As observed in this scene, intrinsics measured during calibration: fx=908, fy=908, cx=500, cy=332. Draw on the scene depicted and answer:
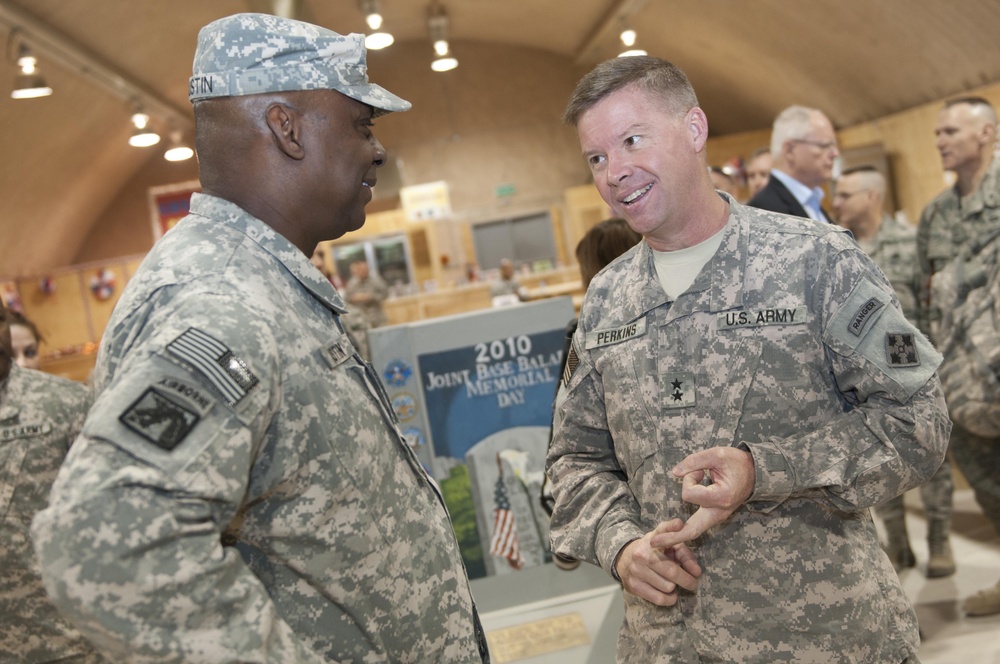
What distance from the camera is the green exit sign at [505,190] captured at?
720 inches

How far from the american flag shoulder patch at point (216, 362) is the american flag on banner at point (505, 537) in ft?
7.27

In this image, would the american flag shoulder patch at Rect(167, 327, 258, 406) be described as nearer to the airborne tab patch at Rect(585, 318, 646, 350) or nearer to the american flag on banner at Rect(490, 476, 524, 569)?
the airborne tab patch at Rect(585, 318, 646, 350)

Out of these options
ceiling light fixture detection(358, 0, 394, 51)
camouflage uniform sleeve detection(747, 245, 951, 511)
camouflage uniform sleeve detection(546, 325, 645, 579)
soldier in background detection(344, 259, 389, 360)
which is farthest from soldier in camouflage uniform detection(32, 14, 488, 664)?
ceiling light fixture detection(358, 0, 394, 51)

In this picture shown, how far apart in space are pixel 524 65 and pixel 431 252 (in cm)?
458

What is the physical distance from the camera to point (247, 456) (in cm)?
112

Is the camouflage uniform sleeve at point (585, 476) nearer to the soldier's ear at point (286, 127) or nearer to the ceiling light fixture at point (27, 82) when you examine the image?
the soldier's ear at point (286, 127)

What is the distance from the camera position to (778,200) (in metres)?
3.62

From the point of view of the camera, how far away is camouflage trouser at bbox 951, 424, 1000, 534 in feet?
13.6

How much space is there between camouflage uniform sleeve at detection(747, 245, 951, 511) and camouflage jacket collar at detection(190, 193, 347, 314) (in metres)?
0.81

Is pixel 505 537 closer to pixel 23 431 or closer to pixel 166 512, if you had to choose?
pixel 23 431

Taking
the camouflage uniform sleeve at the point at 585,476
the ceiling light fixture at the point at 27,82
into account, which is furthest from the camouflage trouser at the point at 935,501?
the ceiling light fixture at the point at 27,82

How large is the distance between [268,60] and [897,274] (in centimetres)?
424

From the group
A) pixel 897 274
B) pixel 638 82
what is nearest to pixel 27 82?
pixel 897 274

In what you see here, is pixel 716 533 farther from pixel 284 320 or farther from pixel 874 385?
pixel 284 320
